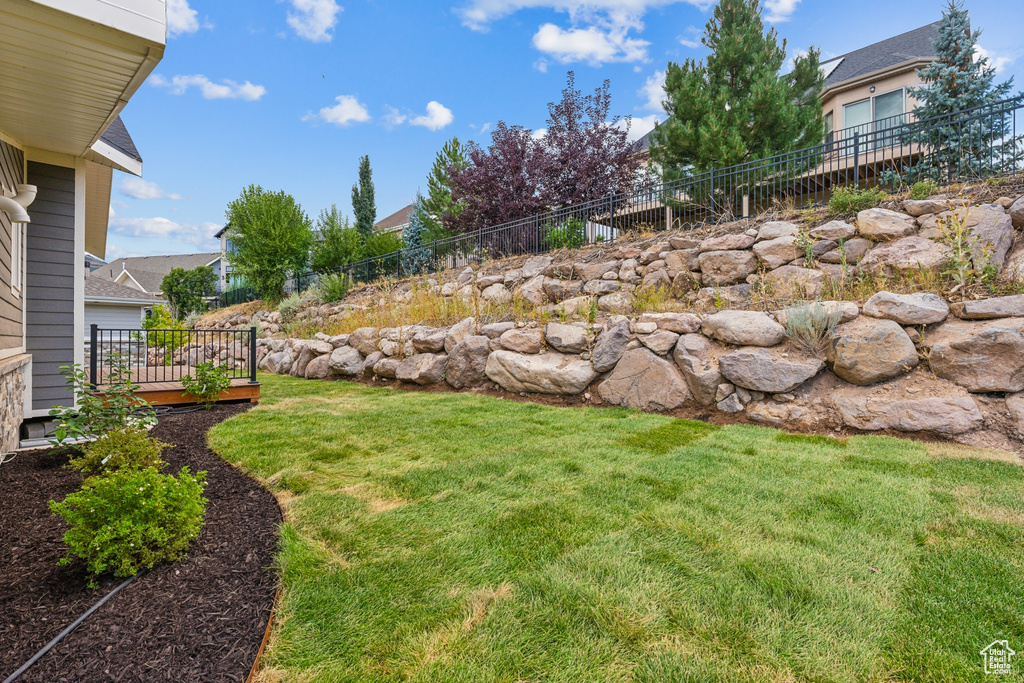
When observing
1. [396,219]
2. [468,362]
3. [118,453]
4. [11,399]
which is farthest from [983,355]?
[396,219]

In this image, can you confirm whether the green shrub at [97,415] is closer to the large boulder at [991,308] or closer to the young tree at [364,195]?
the large boulder at [991,308]

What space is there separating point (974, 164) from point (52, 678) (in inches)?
419

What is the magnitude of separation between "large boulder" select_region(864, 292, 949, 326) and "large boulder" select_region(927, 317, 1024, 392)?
0.20 metres

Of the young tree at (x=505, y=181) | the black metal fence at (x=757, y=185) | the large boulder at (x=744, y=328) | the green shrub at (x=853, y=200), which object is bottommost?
the large boulder at (x=744, y=328)

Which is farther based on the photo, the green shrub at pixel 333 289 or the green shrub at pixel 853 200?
the green shrub at pixel 333 289

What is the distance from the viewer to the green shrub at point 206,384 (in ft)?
21.4

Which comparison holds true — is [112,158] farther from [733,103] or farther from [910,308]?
[733,103]

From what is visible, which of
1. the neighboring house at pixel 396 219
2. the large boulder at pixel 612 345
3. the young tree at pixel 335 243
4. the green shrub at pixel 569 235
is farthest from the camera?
the neighboring house at pixel 396 219

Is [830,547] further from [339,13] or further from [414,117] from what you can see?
[414,117]

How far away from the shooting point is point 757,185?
8.77 metres

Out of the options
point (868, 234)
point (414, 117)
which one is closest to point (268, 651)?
point (868, 234)

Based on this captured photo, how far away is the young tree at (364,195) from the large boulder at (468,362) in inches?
850

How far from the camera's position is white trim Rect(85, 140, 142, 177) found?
460cm

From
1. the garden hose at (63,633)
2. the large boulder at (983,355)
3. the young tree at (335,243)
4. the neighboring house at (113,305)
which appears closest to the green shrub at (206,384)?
the garden hose at (63,633)
